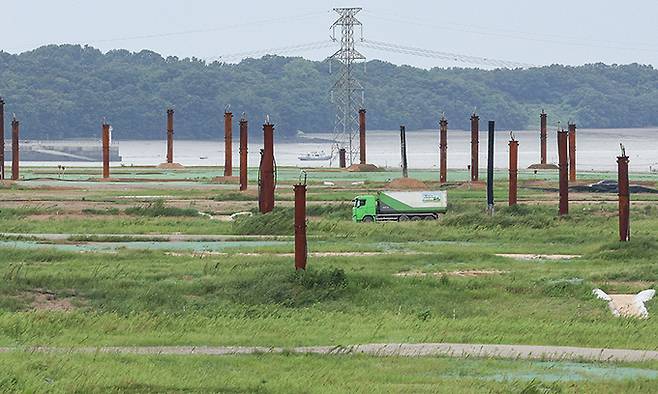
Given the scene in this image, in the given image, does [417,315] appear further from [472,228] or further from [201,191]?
[201,191]

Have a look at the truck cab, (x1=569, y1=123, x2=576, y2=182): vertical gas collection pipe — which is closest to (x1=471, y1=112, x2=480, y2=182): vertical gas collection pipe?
(x1=569, y1=123, x2=576, y2=182): vertical gas collection pipe

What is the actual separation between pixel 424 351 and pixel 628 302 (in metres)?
8.72

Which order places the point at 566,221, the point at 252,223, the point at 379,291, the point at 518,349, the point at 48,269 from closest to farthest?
the point at 518,349
the point at 379,291
the point at 48,269
the point at 252,223
the point at 566,221

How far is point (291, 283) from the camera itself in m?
31.3

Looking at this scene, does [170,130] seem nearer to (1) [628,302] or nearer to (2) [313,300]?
(2) [313,300]

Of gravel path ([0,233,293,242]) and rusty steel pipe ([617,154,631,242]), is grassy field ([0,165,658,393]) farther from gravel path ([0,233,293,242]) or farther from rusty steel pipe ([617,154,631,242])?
gravel path ([0,233,293,242])

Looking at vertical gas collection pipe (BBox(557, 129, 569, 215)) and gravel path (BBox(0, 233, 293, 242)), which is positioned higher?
vertical gas collection pipe (BBox(557, 129, 569, 215))

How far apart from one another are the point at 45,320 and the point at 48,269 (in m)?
8.24

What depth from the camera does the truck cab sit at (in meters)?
54.8

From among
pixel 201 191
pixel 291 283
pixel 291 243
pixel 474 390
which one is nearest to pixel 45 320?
pixel 291 283

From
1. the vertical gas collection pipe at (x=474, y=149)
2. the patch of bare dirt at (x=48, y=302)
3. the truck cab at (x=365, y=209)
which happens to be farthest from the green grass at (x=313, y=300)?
the vertical gas collection pipe at (x=474, y=149)

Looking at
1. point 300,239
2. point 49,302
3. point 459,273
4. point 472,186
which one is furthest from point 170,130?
point 49,302

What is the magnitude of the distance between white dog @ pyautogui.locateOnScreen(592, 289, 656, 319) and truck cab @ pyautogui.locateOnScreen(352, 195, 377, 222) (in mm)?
23012

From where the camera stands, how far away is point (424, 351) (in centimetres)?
2320
